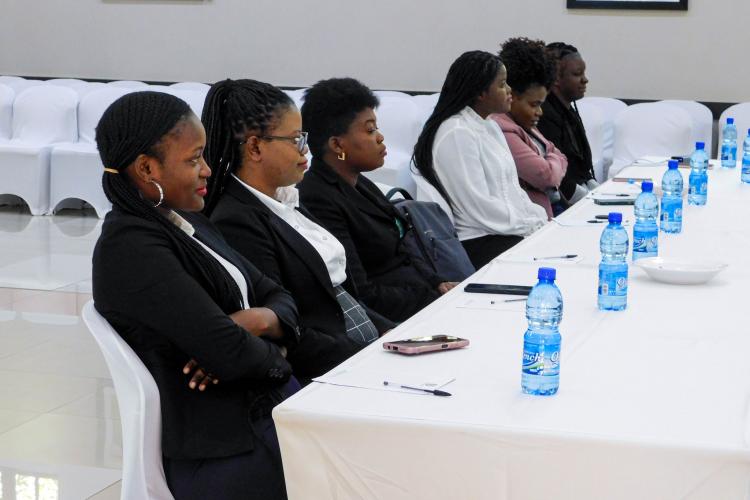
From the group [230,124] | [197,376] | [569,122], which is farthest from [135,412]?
[569,122]

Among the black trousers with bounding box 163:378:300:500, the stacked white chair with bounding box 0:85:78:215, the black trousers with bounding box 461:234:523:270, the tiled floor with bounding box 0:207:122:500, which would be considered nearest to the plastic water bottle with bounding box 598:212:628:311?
the black trousers with bounding box 163:378:300:500

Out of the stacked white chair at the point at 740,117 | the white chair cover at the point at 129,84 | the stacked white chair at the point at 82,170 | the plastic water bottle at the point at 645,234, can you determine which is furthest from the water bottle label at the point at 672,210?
the white chair cover at the point at 129,84

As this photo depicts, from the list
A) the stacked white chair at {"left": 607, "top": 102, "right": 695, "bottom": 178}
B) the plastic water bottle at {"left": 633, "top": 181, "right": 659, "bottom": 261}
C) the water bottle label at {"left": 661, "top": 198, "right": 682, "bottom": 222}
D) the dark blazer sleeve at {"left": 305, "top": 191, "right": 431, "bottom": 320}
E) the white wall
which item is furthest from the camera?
→ the white wall

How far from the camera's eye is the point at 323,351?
116 inches

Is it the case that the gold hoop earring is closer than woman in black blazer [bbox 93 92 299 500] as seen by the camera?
No

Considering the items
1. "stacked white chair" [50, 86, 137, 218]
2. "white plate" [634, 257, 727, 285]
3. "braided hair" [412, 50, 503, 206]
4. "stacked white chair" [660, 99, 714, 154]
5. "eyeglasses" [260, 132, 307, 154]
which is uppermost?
"braided hair" [412, 50, 503, 206]

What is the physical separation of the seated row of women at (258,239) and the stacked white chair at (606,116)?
3465 millimetres

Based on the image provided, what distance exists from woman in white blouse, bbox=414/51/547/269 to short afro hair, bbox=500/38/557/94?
0.46 meters

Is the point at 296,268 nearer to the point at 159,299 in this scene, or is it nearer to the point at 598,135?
the point at 159,299

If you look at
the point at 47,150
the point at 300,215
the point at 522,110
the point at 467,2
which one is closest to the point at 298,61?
the point at 467,2

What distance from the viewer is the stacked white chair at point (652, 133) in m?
7.98

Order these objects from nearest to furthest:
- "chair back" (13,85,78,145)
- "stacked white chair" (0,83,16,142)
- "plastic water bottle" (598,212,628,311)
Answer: "plastic water bottle" (598,212,628,311) → "chair back" (13,85,78,145) → "stacked white chair" (0,83,16,142)

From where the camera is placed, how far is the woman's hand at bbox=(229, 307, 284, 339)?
256cm

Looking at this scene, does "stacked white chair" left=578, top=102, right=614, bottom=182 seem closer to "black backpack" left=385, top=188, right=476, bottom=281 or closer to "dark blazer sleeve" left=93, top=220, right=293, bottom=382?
"black backpack" left=385, top=188, right=476, bottom=281
